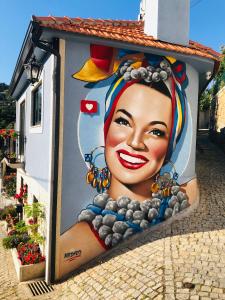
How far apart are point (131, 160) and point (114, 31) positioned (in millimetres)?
3587

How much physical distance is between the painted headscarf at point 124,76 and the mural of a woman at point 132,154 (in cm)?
3

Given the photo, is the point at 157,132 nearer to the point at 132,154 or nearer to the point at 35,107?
the point at 132,154

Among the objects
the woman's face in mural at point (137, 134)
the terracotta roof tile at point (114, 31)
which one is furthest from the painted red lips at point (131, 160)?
the terracotta roof tile at point (114, 31)

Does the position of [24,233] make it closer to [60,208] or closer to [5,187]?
[60,208]

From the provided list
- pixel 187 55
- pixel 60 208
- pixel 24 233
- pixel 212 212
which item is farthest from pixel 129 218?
pixel 187 55

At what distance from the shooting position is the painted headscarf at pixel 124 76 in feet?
25.8

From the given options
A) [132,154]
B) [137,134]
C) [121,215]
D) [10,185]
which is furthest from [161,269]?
[10,185]

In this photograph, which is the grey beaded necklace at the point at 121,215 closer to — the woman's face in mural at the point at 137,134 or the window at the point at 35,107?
the woman's face in mural at the point at 137,134

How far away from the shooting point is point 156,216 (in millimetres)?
9062

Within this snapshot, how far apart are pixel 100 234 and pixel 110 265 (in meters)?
0.92

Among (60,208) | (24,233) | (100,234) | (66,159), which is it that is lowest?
(24,233)

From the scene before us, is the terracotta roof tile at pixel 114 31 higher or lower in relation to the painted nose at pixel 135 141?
higher

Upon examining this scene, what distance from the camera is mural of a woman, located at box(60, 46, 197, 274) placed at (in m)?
8.06

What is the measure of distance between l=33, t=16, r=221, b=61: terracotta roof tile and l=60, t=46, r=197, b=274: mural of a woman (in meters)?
0.43
